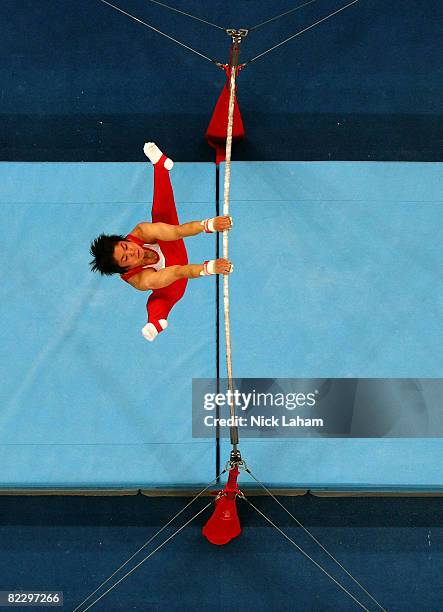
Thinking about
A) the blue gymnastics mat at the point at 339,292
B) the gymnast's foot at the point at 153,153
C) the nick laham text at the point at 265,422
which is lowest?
the nick laham text at the point at 265,422

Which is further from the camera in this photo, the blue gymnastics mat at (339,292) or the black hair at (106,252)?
the blue gymnastics mat at (339,292)

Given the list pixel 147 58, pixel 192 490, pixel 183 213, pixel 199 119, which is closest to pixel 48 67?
pixel 147 58

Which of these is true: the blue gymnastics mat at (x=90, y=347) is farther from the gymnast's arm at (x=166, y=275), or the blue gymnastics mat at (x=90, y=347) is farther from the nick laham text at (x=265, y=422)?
the gymnast's arm at (x=166, y=275)

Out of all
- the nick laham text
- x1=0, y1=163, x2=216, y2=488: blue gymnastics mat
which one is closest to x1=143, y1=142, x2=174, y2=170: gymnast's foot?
x1=0, y1=163, x2=216, y2=488: blue gymnastics mat

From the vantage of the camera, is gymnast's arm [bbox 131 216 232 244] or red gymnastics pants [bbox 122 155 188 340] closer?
gymnast's arm [bbox 131 216 232 244]

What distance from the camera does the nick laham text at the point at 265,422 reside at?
3826 millimetres

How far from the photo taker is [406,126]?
13.6ft

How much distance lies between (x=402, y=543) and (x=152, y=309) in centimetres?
223

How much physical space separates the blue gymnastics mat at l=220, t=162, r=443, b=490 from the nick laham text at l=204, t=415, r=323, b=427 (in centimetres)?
10

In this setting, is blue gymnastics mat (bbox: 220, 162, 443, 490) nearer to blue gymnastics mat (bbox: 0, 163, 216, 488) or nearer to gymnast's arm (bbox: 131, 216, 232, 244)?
blue gymnastics mat (bbox: 0, 163, 216, 488)

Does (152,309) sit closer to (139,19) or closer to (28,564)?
(28,564)

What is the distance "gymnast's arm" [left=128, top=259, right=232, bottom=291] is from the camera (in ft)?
9.86

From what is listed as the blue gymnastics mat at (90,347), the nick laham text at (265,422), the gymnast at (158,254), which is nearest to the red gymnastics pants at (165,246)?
the gymnast at (158,254)

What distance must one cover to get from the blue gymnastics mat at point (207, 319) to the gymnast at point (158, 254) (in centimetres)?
55
